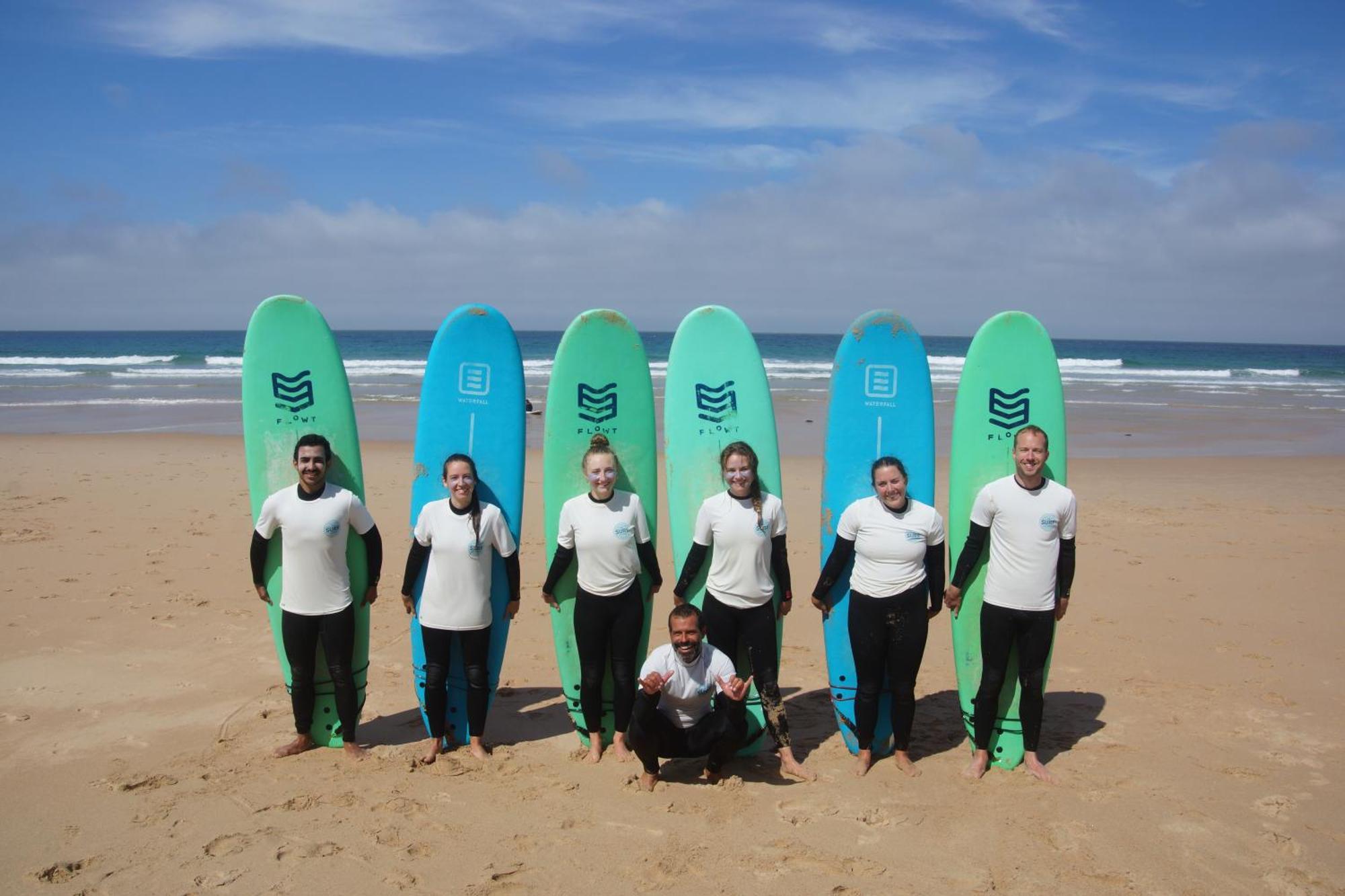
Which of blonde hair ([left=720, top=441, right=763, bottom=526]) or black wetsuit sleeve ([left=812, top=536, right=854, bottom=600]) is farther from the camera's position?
black wetsuit sleeve ([left=812, top=536, right=854, bottom=600])

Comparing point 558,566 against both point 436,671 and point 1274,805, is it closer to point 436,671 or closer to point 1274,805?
point 436,671

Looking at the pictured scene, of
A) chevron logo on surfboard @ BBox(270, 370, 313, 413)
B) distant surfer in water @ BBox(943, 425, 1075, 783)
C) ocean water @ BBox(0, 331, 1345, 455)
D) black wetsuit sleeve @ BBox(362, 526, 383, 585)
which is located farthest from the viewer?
ocean water @ BBox(0, 331, 1345, 455)

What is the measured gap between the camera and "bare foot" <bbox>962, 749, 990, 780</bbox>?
3467 millimetres

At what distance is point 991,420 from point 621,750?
213cm

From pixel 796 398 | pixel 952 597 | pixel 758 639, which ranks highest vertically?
pixel 796 398

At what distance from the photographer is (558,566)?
3.65 meters

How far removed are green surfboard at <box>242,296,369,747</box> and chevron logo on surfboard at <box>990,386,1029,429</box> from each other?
279cm

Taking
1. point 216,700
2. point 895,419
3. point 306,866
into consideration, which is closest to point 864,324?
point 895,419

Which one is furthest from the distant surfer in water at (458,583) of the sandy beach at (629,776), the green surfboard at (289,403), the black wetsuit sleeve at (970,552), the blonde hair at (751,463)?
the black wetsuit sleeve at (970,552)

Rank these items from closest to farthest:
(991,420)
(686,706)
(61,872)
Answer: (61,872) → (686,706) → (991,420)

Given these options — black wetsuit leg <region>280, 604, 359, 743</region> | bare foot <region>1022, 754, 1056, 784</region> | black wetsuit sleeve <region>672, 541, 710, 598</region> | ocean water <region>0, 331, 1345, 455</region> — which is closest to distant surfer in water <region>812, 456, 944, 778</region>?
bare foot <region>1022, 754, 1056, 784</region>

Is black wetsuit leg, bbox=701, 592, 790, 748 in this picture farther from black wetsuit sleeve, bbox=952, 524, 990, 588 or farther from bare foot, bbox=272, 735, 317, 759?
bare foot, bbox=272, 735, 317, 759

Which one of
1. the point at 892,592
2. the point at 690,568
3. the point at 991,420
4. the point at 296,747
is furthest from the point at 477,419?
the point at 991,420

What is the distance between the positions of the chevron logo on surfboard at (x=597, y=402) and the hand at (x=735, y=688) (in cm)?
136
